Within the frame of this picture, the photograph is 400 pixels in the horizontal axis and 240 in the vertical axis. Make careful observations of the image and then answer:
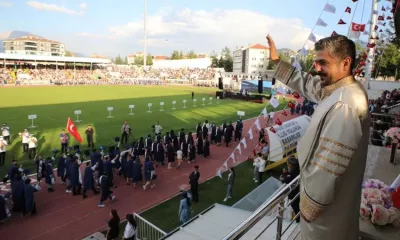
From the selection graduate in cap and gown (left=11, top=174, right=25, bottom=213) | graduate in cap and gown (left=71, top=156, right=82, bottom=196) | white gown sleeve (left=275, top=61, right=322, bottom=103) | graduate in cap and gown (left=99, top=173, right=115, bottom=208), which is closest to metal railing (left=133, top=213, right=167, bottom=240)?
graduate in cap and gown (left=99, top=173, right=115, bottom=208)

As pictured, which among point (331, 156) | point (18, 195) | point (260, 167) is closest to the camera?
point (331, 156)

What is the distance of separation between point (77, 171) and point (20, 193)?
5.85ft

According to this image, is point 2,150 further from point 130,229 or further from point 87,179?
point 130,229

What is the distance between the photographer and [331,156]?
5.08 ft

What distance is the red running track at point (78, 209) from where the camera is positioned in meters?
8.17

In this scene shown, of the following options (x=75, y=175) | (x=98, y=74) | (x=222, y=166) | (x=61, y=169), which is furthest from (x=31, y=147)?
(x=98, y=74)

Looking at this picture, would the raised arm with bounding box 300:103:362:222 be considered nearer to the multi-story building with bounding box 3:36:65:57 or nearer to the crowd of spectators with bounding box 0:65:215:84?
the crowd of spectators with bounding box 0:65:215:84

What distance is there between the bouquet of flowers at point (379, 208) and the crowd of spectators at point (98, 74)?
59452mm

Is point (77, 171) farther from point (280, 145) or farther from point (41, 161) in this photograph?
point (280, 145)

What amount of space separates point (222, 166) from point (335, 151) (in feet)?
37.7

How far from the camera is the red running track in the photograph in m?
8.17

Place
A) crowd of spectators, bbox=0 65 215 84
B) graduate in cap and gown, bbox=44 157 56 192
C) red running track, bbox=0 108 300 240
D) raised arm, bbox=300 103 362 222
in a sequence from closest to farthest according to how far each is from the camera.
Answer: raised arm, bbox=300 103 362 222 < red running track, bbox=0 108 300 240 < graduate in cap and gown, bbox=44 157 56 192 < crowd of spectators, bbox=0 65 215 84

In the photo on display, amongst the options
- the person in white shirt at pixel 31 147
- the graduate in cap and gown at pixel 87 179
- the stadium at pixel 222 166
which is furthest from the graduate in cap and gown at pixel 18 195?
the person in white shirt at pixel 31 147

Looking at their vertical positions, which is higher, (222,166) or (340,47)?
(340,47)
